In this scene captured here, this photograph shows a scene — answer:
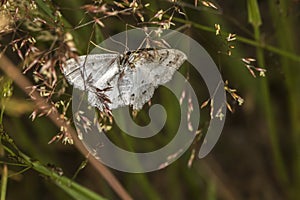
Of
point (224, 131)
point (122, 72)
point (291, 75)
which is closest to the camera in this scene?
point (122, 72)

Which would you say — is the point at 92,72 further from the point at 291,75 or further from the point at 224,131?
the point at 224,131

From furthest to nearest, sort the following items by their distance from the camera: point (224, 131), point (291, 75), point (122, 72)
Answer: point (224, 131)
point (291, 75)
point (122, 72)

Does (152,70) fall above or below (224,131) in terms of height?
above

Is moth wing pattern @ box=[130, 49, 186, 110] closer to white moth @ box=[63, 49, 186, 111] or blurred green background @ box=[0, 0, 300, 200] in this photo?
white moth @ box=[63, 49, 186, 111]

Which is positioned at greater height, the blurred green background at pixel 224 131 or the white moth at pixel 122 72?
the white moth at pixel 122 72

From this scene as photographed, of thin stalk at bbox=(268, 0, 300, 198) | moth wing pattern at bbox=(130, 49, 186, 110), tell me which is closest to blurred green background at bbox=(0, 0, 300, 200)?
thin stalk at bbox=(268, 0, 300, 198)

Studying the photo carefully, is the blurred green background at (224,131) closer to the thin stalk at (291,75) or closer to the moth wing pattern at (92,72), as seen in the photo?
the thin stalk at (291,75)

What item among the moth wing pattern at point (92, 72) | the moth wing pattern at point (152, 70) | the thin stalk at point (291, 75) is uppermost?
the moth wing pattern at point (92, 72)

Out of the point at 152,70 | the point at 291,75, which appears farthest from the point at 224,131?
the point at 152,70

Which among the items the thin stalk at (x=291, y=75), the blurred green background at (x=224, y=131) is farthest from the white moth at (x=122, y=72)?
the thin stalk at (x=291, y=75)
